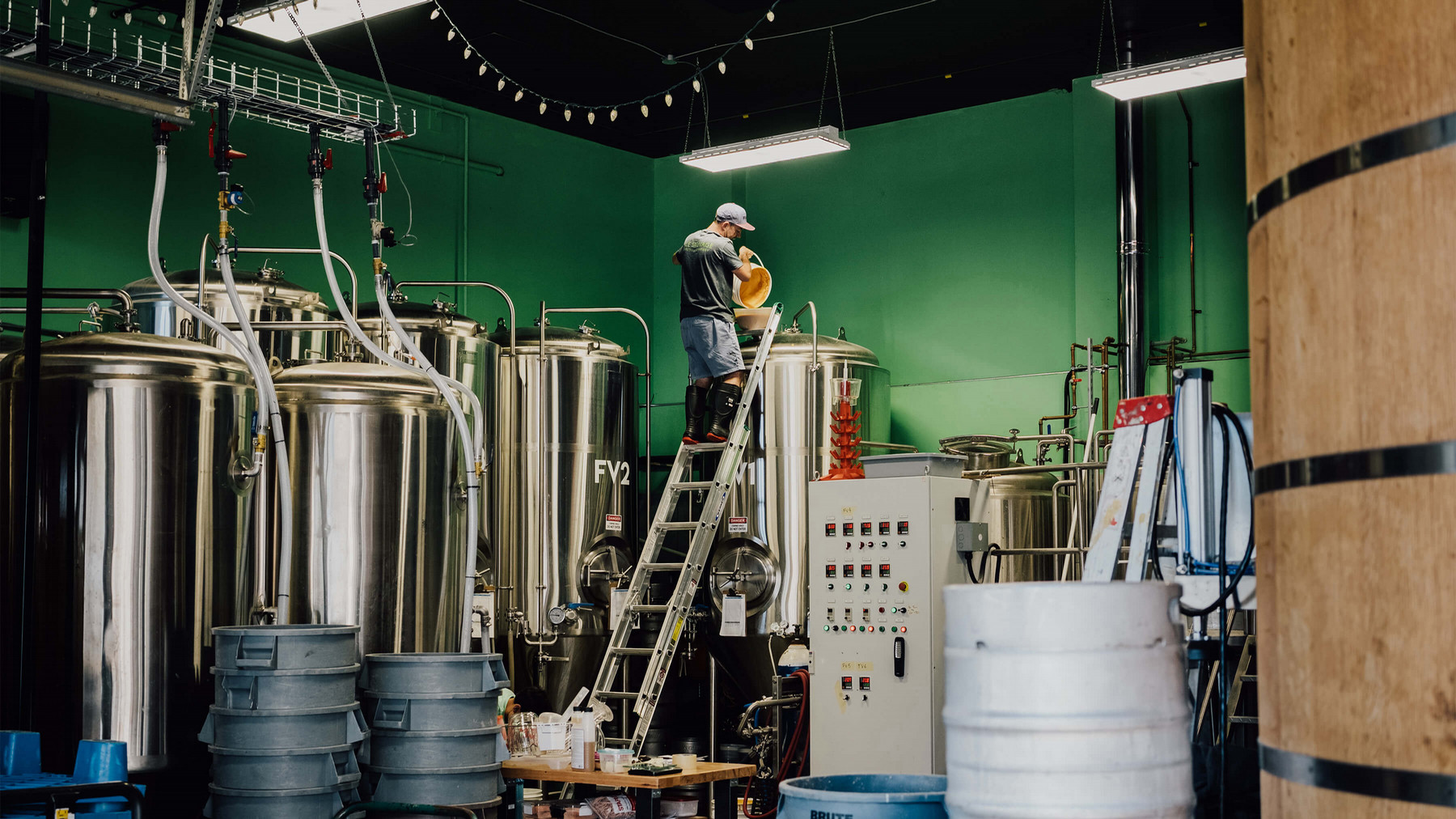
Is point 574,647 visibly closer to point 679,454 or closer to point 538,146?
point 679,454

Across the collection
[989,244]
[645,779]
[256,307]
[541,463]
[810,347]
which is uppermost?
[989,244]

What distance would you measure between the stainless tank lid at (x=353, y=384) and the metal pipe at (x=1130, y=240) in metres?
5.02

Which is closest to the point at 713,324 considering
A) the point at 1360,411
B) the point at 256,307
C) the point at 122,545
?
the point at 256,307

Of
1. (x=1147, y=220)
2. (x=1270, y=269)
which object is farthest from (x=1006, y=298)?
(x=1270, y=269)

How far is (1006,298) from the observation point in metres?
11.0

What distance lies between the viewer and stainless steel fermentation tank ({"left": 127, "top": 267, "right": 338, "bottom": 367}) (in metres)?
8.53

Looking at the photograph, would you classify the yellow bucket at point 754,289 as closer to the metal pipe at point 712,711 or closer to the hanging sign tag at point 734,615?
the hanging sign tag at point 734,615

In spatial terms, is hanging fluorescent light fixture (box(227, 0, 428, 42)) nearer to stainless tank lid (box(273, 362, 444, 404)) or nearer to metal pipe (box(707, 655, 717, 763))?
stainless tank lid (box(273, 362, 444, 404))

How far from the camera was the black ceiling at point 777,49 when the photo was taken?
9.93 m

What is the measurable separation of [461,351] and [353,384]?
2875 mm

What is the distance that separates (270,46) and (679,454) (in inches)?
159

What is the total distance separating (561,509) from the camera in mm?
10047

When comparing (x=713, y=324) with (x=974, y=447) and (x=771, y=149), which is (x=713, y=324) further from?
(x=974, y=447)

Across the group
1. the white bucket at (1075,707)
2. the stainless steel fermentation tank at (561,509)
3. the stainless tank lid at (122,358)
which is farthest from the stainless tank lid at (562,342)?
the white bucket at (1075,707)
